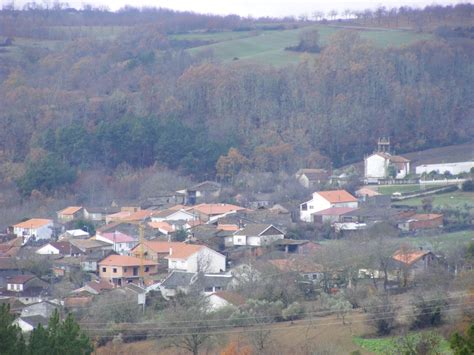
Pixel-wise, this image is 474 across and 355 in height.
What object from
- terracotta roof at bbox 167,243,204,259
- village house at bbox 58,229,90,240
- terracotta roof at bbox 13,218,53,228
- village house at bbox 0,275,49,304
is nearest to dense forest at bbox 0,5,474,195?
terracotta roof at bbox 13,218,53,228

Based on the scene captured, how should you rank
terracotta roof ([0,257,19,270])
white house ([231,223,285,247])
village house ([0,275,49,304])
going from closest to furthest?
1. village house ([0,275,49,304])
2. terracotta roof ([0,257,19,270])
3. white house ([231,223,285,247])

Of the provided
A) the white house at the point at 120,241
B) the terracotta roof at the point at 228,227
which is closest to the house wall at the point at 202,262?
the white house at the point at 120,241

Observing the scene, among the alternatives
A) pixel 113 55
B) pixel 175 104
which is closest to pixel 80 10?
pixel 113 55

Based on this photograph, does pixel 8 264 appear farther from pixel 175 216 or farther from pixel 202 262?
pixel 175 216

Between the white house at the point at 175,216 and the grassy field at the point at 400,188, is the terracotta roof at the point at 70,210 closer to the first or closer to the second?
the white house at the point at 175,216

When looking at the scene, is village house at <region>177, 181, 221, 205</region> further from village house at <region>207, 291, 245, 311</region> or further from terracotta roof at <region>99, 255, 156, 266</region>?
village house at <region>207, 291, 245, 311</region>
